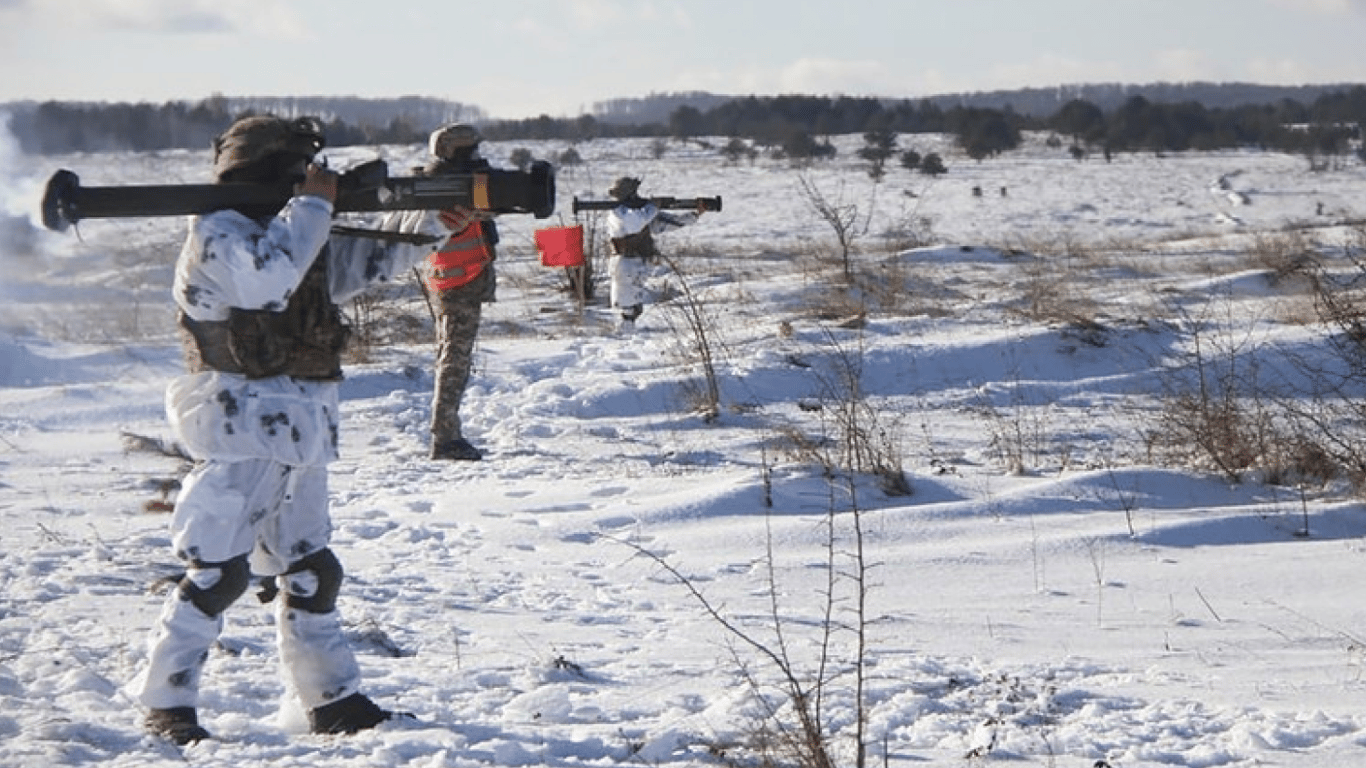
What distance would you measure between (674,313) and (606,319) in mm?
1046

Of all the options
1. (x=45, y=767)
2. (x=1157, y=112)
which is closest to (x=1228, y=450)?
(x=45, y=767)

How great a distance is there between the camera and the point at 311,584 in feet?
14.8

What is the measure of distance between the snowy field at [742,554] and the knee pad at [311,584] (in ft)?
1.28

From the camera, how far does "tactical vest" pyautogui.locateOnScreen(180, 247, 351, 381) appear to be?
4.39 meters

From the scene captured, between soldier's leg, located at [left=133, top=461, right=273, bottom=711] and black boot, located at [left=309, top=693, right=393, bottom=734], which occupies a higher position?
soldier's leg, located at [left=133, top=461, right=273, bottom=711]

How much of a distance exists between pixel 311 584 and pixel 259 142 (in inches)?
50.6

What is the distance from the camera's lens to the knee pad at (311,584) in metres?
4.52

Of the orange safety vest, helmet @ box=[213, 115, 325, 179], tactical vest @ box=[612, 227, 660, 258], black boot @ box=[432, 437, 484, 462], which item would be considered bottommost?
black boot @ box=[432, 437, 484, 462]

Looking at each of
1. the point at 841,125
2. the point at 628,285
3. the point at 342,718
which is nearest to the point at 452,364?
the point at 342,718

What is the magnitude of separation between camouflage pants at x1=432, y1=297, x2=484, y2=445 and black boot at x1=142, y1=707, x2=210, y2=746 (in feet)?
15.9

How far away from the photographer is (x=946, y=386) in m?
11.2

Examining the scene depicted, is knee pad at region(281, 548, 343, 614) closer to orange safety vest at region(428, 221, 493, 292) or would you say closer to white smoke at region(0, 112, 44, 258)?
orange safety vest at region(428, 221, 493, 292)

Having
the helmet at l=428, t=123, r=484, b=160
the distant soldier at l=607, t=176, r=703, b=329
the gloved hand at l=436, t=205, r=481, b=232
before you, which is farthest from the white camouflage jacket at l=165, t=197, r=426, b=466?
the distant soldier at l=607, t=176, r=703, b=329

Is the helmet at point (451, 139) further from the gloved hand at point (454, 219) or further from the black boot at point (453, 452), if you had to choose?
the gloved hand at point (454, 219)
